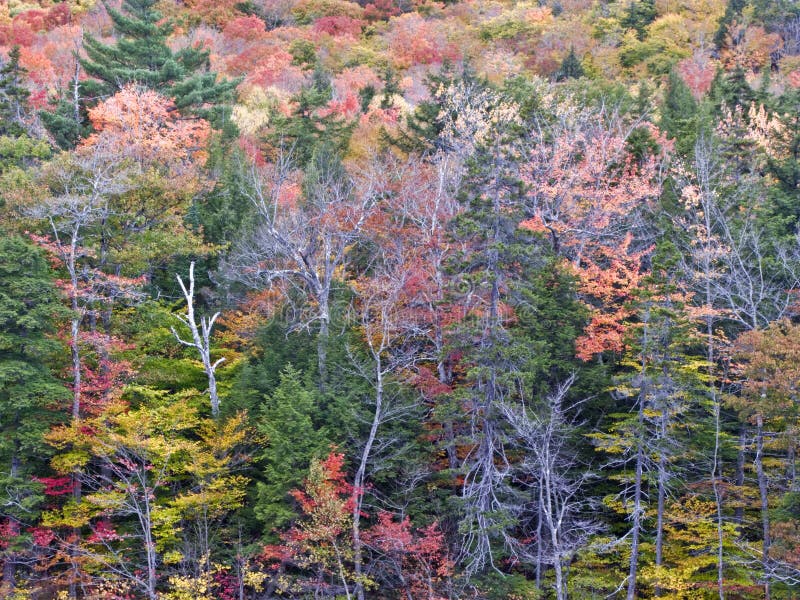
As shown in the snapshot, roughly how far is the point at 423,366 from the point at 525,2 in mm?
60754

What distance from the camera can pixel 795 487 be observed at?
22.7 meters

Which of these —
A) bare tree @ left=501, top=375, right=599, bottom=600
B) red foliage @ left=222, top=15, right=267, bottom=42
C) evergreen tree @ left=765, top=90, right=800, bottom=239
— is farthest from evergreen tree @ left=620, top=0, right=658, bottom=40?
bare tree @ left=501, top=375, right=599, bottom=600

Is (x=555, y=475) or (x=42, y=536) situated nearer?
(x=555, y=475)

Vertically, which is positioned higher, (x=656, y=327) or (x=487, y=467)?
(x=656, y=327)

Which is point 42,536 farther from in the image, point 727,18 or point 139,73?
point 727,18

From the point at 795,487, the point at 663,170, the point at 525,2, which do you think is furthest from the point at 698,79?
the point at 795,487

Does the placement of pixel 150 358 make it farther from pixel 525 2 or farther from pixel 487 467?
pixel 525 2

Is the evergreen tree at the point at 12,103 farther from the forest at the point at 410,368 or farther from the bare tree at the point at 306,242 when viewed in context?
the bare tree at the point at 306,242

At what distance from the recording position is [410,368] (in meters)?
30.3

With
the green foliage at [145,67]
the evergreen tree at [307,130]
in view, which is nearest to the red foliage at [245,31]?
the evergreen tree at [307,130]

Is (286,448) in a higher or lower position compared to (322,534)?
higher

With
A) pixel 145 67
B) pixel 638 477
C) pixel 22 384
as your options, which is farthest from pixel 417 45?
pixel 638 477

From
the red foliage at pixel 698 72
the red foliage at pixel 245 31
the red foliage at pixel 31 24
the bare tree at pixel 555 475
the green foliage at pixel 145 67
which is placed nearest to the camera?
the bare tree at pixel 555 475

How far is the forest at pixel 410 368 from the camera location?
25656 millimetres
